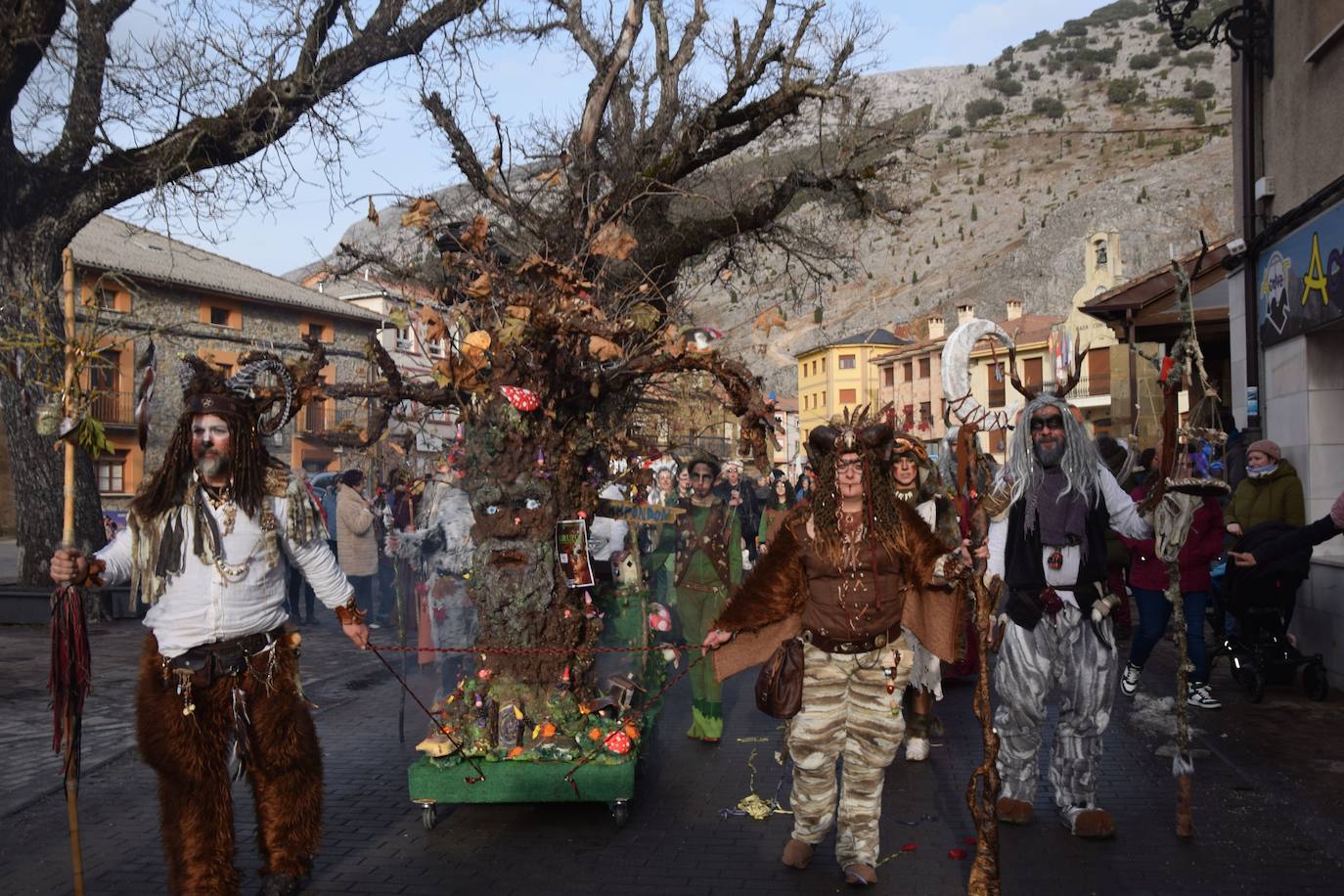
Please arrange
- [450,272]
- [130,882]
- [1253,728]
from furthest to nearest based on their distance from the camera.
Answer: [1253,728] → [450,272] → [130,882]

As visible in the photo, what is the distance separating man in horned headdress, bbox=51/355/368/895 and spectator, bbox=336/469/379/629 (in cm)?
855

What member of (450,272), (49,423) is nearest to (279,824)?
(49,423)

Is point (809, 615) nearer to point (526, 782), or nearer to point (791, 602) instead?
point (791, 602)

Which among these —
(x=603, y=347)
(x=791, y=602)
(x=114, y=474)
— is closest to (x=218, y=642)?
(x=603, y=347)

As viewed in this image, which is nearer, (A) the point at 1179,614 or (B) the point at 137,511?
(B) the point at 137,511

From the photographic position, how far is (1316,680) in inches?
352

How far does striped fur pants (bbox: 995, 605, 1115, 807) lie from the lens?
18.9 ft

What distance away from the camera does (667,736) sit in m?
8.35

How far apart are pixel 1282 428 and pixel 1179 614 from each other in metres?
5.92

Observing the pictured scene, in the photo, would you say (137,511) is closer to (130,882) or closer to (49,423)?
(49,423)

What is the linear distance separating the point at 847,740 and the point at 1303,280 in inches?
298

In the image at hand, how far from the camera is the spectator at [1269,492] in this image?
9.25 meters

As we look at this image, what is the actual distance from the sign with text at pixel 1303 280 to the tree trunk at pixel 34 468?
13239 millimetres

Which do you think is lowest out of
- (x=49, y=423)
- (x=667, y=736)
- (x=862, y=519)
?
(x=667, y=736)
